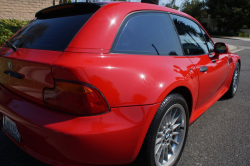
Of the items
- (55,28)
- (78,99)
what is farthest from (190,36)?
(78,99)

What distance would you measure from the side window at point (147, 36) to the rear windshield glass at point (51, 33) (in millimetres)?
348

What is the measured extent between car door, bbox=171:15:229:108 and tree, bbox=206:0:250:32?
4690 cm

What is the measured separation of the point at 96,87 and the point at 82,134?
32cm

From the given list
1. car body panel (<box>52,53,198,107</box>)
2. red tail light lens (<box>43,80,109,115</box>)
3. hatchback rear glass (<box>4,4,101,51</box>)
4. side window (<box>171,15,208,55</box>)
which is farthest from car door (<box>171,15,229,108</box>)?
red tail light lens (<box>43,80,109,115</box>)

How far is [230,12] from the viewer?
43.0 meters

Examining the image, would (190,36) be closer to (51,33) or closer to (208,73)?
(208,73)

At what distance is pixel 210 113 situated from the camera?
3.43m

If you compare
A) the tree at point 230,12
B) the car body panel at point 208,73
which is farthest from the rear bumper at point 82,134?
the tree at point 230,12

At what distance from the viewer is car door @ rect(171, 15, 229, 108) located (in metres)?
2.39

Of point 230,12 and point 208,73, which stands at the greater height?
point 230,12

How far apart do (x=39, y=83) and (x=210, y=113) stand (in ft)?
9.37

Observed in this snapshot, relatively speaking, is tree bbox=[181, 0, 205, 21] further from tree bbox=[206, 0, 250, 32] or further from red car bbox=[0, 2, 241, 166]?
red car bbox=[0, 2, 241, 166]

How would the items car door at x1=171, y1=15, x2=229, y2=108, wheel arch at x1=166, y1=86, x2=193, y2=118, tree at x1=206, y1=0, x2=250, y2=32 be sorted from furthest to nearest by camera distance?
tree at x1=206, y1=0, x2=250, y2=32 → car door at x1=171, y1=15, x2=229, y2=108 → wheel arch at x1=166, y1=86, x2=193, y2=118

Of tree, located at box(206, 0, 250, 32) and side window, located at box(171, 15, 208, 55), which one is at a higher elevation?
tree, located at box(206, 0, 250, 32)
